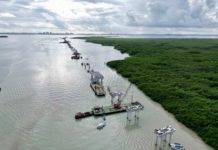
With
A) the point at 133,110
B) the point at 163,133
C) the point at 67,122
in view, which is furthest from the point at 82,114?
the point at 163,133

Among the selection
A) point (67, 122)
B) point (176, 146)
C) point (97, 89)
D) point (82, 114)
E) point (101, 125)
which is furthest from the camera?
point (97, 89)

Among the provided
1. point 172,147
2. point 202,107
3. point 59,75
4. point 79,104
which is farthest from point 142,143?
point 59,75

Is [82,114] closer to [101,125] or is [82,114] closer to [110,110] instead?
[101,125]

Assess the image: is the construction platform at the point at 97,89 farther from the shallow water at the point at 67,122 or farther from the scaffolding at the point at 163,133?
the scaffolding at the point at 163,133

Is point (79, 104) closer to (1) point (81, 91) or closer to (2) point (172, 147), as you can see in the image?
(1) point (81, 91)

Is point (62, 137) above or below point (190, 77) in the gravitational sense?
below

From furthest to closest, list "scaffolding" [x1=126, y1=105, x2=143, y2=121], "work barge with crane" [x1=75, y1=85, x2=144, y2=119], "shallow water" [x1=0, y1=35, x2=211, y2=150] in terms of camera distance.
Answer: "work barge with crane" [x1=75, y1=85, x2=144, y2=119], "scaffolding" [x1=126, y1=105, x2=143, y2=121], "shallow water" [x1=0, y1=35, x2=211, y2=150]

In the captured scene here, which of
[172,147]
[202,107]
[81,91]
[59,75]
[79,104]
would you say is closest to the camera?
[172,147]

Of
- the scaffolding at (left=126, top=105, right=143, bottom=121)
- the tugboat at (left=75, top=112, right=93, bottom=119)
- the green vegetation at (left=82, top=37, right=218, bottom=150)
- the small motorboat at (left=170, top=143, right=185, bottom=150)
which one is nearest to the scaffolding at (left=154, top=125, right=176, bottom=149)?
the small motorboat at (left=170, top=143, right=185, bottom=150)

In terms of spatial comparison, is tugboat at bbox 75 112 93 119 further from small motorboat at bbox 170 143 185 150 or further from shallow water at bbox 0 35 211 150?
small motorboat at bbox 170 143 185 150

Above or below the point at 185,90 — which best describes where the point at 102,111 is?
below

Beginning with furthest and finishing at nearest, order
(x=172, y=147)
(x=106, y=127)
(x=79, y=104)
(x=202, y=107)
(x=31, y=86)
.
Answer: (x=31, y=86), (x=79, y=104), (x=202, y=107), (x=106, y=127), (x=172, y=147)
